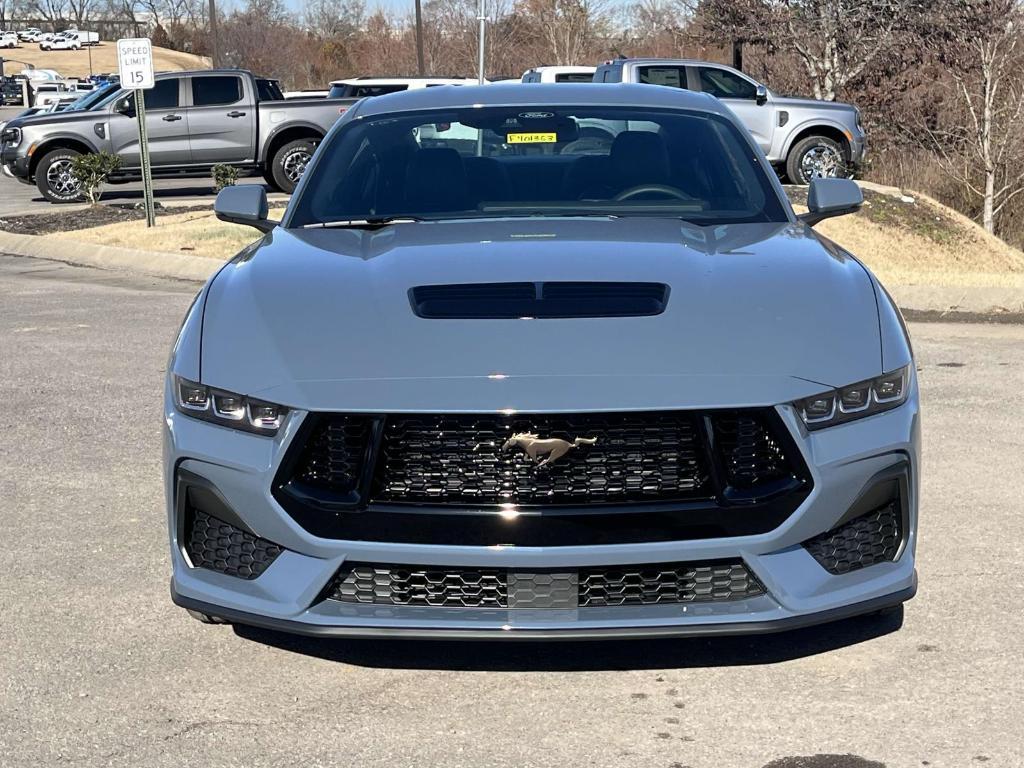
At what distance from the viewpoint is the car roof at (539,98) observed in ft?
18.7

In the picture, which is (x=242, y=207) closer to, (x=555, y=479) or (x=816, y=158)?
(x=555, y=479)

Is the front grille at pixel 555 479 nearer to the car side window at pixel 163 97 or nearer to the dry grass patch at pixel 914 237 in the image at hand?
the dry grass patch at pixel 914 237

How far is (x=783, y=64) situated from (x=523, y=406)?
32388mm

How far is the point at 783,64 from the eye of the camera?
3434cm

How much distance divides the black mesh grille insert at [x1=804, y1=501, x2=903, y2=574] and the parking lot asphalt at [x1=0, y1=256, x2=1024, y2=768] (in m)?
0.36

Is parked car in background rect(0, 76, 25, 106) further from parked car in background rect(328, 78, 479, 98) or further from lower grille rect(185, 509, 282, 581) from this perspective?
lower grille rect(185, 509, 282, 581)

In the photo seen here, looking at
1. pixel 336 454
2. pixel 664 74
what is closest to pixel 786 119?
pixel 664 74

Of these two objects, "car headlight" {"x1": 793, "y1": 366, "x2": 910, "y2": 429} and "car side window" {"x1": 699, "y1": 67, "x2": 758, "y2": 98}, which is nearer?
"car headlight" {"x1": 793, "y1": 366, "x2": 910, "y2": 429}

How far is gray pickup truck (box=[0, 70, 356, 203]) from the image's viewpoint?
22328mm

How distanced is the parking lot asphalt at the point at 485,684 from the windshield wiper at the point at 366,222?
126 cm

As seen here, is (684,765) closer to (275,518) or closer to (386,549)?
(386,549)

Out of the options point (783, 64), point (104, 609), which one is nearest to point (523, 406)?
point (104, 609)

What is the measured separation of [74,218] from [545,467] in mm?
17506

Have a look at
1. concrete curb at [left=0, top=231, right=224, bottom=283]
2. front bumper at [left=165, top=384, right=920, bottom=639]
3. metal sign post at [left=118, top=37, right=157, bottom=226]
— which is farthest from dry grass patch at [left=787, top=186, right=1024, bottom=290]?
front bumper at [left=165, top=384, right=920, bottom=639]
